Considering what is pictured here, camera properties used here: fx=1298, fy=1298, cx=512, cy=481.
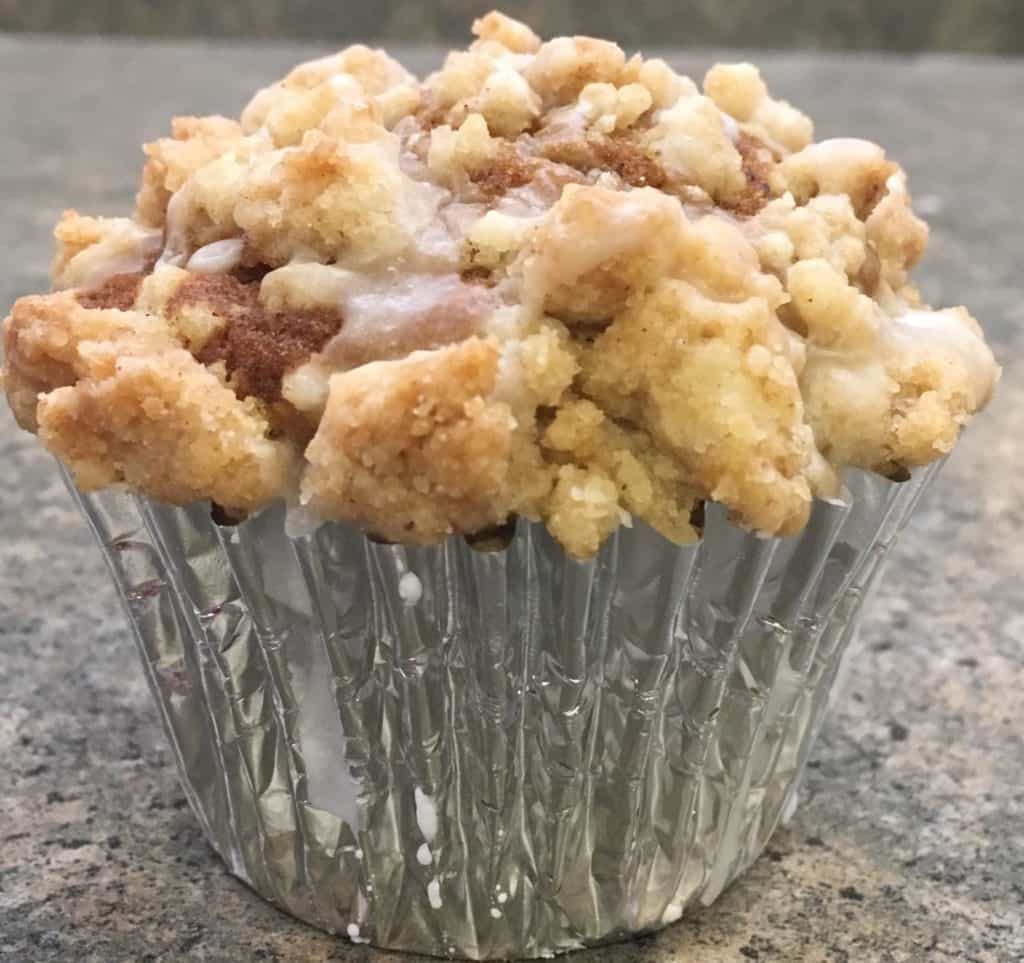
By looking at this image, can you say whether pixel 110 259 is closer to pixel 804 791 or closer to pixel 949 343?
pixel 949 343

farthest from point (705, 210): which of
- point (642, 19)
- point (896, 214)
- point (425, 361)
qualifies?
point (642, 19)

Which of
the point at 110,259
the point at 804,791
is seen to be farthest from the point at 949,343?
the point at 110,259

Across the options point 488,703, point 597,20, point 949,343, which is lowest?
point 597,20

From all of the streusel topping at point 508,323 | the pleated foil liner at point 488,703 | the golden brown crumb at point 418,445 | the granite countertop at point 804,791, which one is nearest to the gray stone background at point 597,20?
the granite countertop at point 804,791

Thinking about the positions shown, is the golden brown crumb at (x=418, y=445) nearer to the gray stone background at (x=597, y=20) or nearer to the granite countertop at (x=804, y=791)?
the granite countertop at (x=804, y=791)

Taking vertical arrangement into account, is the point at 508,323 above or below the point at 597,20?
above

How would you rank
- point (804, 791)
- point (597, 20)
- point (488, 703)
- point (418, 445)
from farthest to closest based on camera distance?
point (597, 20), point (804, 791), point (488, 703), point (418, 445)
